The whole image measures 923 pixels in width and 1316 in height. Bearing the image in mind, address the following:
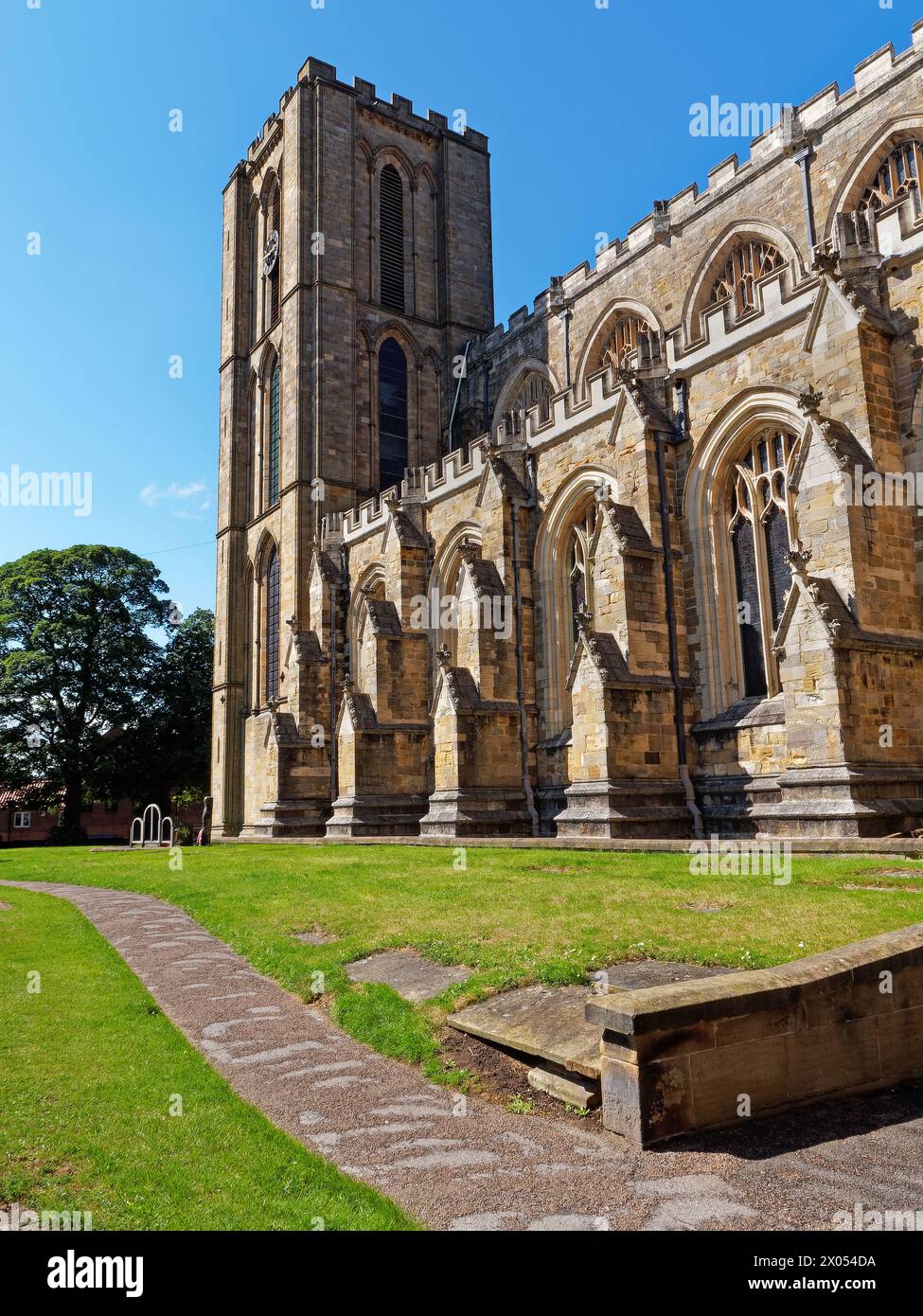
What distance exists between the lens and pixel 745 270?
79.0 ft

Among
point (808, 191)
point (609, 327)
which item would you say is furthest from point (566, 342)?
point (808, 191)

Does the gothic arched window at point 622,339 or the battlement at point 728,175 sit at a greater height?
the battlement at point 728,175

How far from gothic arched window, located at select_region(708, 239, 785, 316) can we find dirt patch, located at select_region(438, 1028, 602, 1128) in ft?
71.2

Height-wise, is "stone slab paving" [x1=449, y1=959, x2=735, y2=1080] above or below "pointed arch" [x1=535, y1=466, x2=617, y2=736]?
below

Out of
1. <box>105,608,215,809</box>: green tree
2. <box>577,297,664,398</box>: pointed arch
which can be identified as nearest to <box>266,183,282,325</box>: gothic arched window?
<box>577,297,664,398</box>: pointed arch

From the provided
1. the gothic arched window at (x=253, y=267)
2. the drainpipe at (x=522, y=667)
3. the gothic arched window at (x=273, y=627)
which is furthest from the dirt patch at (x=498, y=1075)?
the gothic arched window at (x=253, y=267)

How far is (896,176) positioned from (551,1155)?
73.6 ft

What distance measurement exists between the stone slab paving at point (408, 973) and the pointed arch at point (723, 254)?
1870 centimetres

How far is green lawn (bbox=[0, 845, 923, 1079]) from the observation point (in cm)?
665

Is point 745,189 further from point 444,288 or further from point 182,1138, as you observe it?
point 182,1138

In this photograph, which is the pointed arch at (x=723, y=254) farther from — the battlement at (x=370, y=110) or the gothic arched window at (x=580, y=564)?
the battlement at (x=370, y=110)

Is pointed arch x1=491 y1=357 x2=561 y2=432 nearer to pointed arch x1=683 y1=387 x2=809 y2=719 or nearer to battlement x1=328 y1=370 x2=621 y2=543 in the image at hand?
battlement x1=328 y1=370 x2=621 y2=543

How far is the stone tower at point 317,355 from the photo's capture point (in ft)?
106

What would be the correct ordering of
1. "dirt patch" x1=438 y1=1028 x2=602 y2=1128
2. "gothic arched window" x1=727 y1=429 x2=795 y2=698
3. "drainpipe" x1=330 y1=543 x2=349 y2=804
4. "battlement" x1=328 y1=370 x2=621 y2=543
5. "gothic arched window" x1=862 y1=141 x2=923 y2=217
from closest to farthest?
"dirt patch" x1=438 y1=1028 x2=602 y2=1128 < "gothic arched window" x1=727 y1=429 x2=795 y2=698 < "gothic arched window" x1=862 y1=141 x2=923 y2=217 < "battlement" x1=328 y1=370 x2=621 y2=543 < "drainpipe" x1=330 y1=543 x2=349 y2=804
